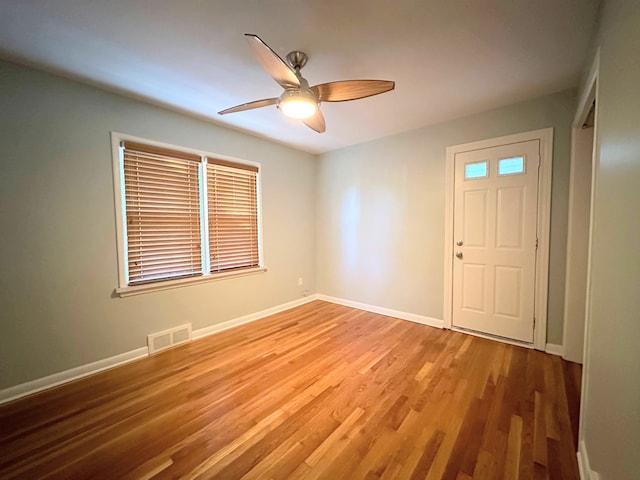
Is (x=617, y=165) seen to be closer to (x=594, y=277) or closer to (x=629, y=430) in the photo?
(x=594, y=277)

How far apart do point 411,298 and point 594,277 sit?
224cm

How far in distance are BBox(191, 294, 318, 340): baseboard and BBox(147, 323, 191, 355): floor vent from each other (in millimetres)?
95

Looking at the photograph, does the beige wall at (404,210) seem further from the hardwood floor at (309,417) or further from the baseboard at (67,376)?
the baseboard at (67,376)

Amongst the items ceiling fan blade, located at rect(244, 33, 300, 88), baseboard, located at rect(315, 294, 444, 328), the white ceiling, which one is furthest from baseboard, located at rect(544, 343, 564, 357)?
ceiling fan blade, located at rect(244, 33, 300, 88)

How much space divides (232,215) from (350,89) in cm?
216

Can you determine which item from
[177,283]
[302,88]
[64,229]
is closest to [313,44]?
[302,88]

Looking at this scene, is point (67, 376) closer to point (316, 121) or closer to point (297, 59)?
point (316, 121)

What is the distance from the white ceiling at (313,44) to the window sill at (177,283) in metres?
1.83

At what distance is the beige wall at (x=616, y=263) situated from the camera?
0.84m

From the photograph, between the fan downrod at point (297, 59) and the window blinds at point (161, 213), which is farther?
the window blinds at point (161, 213)

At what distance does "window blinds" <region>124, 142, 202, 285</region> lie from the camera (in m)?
2.48

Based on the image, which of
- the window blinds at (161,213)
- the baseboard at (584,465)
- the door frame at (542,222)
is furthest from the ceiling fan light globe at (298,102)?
the baseboard at (584,465)

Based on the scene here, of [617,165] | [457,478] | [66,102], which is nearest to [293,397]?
[457,478]

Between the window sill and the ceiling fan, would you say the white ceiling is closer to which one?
the ceiling fan
